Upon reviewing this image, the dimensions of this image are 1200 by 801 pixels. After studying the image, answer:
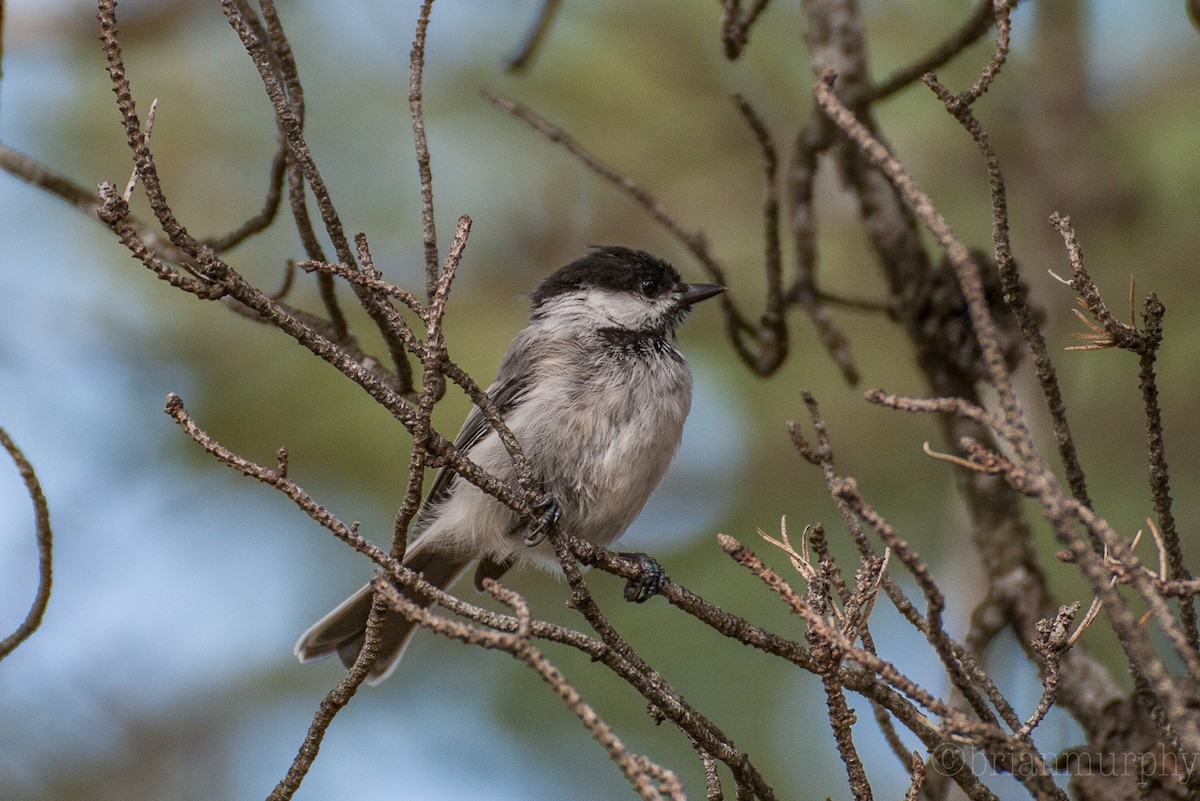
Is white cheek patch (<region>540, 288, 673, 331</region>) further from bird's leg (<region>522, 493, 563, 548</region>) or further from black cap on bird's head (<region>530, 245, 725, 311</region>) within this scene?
bird's leg (<region>522, 493, 563, 548</region>)

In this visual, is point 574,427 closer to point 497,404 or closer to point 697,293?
point 497,404

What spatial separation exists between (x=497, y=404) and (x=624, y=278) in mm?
653

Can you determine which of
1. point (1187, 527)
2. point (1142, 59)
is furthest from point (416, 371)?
point (1142, 59)

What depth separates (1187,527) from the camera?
438cm

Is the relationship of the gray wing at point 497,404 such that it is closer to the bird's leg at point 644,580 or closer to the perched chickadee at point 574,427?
the perched chickadee at point 574,427

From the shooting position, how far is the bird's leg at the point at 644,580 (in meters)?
3.04

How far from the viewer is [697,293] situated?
4102 millimetres

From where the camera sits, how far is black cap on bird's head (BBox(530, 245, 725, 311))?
13.8 feet

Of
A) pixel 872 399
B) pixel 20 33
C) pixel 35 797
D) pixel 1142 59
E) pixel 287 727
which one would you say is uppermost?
pixel 20 33

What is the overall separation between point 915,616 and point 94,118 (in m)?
4.98

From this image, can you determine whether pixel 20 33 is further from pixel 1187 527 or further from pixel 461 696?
pixel 1187 527


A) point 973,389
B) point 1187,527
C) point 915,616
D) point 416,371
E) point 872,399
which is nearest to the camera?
point 872,399

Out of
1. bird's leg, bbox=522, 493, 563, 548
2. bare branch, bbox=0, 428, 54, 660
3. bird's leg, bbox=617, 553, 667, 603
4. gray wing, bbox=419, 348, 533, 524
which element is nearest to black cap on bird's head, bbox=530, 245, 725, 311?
gray wing, bbox=419, 348, 533, 524

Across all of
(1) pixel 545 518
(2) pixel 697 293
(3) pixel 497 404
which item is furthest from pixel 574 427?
(1) pixel 545 518
